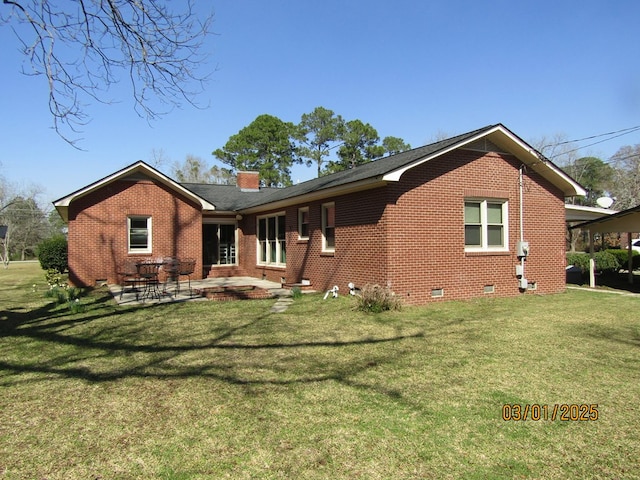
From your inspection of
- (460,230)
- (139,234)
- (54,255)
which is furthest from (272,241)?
(54,255)

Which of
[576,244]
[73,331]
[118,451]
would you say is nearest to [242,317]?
[73,331]

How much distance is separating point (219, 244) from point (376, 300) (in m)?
11.1

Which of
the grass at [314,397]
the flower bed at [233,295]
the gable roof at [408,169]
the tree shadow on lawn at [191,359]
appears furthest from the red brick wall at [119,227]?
the tree shadow on lawn at [191,359]

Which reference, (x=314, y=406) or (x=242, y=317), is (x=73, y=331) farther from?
(x=314, y=406)

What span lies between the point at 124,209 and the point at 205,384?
12843 millimetres

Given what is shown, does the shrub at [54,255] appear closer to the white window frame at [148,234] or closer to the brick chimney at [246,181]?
the white window frame at [148,234]

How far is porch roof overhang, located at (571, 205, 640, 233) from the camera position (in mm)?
14062

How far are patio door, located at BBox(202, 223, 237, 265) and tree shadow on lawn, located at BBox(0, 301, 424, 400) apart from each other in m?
10.7

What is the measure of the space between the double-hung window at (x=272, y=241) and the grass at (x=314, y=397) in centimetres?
752

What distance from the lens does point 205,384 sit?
504cm

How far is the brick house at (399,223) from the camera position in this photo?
1076 centimetres

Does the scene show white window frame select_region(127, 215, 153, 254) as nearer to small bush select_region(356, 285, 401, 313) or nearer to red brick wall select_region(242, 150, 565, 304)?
red brick wall select_region(242, 150, 565, 304)

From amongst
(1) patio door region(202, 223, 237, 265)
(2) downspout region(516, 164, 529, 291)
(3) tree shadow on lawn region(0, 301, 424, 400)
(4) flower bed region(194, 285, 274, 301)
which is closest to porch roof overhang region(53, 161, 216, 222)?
(1) patio door region(202, 223, 237, 265)
